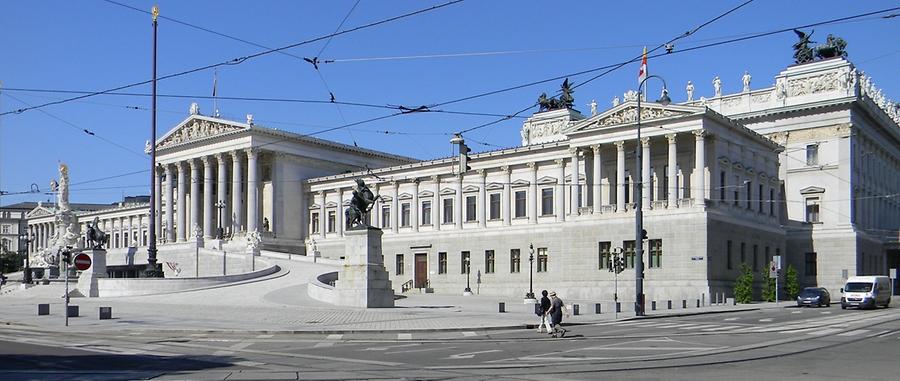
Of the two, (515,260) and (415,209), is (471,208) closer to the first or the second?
(415,209)

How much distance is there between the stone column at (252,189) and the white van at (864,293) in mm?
62994

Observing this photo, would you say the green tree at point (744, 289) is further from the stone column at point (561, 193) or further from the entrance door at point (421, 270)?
the entrance door at point (421, 270)

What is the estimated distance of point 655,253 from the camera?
69188mm

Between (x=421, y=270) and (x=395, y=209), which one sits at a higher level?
(x=395, y=209)

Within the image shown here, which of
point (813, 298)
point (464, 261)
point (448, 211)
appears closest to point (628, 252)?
point (813, 298)

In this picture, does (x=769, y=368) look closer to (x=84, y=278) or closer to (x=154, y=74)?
(x=154, y=74)

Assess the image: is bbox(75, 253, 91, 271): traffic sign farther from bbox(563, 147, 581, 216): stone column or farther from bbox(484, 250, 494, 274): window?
bbox(484, 250, 494, 274): window

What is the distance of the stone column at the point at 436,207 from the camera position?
90375 millimetres

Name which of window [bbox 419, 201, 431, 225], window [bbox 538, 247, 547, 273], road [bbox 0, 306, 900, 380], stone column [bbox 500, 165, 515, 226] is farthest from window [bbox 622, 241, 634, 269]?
road [bbox 0, 306, 900, 380]

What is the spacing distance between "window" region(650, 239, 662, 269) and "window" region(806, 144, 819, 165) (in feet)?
73.7

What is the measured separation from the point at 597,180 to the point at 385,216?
98.4ft

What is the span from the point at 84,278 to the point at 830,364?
180ft

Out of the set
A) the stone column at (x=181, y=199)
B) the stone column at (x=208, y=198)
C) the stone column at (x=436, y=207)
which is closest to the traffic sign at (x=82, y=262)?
the stone column at (x=436, y=207)

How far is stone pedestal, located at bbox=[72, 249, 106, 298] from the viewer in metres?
62.3
